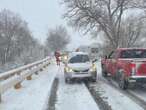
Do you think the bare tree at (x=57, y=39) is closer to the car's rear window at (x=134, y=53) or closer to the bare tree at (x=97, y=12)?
the bare tree at (x=97, y=12)

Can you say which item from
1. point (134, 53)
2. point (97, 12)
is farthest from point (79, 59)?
point (97, 12)

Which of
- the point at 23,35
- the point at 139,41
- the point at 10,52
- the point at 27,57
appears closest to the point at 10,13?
the point at 23,35

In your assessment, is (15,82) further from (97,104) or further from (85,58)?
(85,58)

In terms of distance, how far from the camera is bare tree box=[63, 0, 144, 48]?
54938 mm

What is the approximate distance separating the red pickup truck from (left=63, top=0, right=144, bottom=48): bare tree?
3280 centimetres

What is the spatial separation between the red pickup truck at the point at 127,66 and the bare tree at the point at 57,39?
89529mm

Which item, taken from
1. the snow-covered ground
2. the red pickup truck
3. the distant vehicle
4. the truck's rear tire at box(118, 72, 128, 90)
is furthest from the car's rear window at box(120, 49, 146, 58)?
the snow-covered ground

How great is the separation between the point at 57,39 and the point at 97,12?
61.6 meters

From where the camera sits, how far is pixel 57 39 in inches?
4569

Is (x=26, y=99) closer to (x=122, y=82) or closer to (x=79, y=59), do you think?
(x=122, y=82)

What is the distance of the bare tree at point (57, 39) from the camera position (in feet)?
370

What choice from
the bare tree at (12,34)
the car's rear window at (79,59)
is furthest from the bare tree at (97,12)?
the car's rear window at (79,59)

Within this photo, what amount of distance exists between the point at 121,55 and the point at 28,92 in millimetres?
5480

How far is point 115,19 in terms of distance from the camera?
61719 millimetres
